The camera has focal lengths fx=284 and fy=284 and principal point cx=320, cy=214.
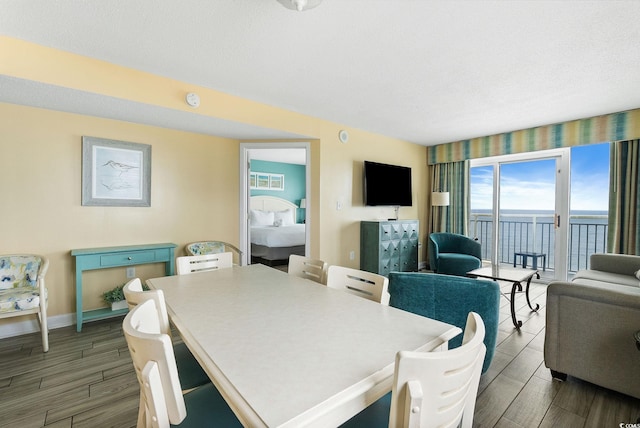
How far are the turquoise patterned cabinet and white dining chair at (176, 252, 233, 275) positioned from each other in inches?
99.7

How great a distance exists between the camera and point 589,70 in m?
2.49

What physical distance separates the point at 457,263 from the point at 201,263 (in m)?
3.62

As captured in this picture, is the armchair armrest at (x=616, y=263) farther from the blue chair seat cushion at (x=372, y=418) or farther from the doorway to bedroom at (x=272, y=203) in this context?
the blue chair seat cushion at (x=372, y=418)

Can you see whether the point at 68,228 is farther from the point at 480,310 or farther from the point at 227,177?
the point at 480,310

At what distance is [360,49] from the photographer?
2.18 m

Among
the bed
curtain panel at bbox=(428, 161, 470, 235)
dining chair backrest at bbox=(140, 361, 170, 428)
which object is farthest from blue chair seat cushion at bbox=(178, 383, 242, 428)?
curtain panel at bbox=(428, 161, 470, 235)

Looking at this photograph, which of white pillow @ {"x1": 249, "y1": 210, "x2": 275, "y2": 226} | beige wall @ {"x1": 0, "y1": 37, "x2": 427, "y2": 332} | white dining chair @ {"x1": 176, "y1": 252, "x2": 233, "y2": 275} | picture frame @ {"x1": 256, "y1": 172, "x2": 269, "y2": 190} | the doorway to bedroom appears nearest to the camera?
white dining chair @ {"x1": 176, "y1": 252, "x2": 233, "y2": 275}

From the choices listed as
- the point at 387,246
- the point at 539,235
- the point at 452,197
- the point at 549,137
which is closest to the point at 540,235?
the point at 539,235

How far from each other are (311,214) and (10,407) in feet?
10.4

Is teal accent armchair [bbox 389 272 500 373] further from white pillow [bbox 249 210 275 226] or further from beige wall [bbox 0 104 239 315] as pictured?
white pillow [bbox 249 210 275 226]

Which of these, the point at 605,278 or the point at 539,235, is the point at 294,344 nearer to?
the point at 605,278

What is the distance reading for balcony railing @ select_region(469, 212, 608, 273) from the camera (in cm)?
441

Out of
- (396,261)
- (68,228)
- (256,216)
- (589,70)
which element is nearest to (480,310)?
(589,70)

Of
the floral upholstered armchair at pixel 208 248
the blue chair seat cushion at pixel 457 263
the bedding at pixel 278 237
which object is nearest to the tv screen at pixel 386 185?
the blue chair seat cushion at pixel 457 263
